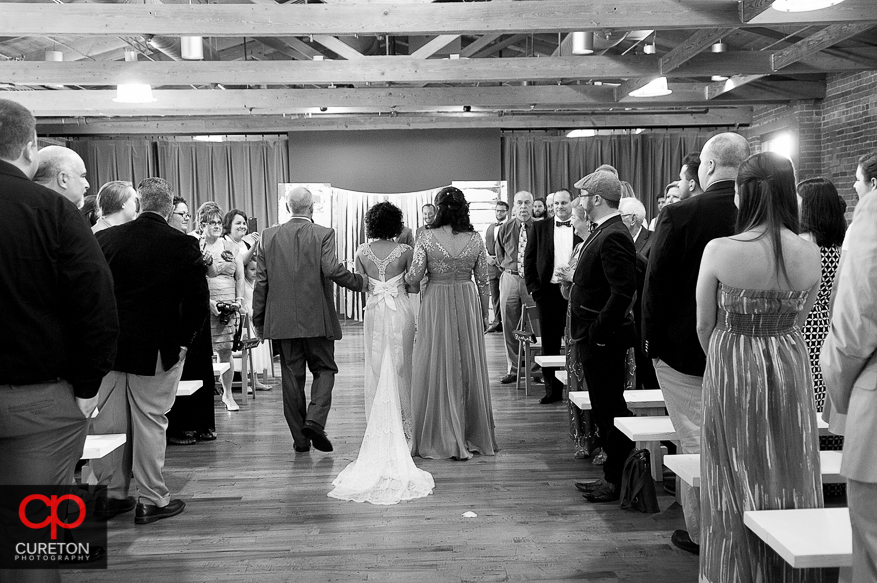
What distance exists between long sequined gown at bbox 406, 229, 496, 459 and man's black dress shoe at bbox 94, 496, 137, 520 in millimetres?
1773

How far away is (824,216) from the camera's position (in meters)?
3.52

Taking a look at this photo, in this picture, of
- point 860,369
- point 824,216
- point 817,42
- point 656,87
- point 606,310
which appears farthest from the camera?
point 656,87

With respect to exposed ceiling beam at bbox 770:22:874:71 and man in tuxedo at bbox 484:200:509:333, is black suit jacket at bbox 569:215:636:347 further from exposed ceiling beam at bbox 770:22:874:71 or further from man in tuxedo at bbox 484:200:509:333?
man in tuxedo at bbox 484:200:509:333

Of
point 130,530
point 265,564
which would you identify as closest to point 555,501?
point 265,564

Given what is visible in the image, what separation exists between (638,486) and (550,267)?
2778 mm

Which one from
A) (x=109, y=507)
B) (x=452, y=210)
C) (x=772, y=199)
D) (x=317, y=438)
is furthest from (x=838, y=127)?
(x=109, y=507)

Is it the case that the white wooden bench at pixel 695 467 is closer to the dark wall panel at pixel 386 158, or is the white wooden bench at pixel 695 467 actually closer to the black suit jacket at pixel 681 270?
the black suit jacket at pixel 681 270

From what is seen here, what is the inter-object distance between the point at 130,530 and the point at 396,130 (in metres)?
10.3

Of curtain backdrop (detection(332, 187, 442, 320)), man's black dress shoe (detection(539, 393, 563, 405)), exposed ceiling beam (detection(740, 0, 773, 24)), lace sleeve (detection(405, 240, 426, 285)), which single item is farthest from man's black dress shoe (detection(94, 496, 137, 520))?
curtain backdrop (detection(332, 187, 442, 320))

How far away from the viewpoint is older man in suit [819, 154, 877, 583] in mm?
1778

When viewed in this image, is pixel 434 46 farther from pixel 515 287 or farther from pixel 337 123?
pixel 515 287

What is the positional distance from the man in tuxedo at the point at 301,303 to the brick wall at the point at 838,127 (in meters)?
6.74

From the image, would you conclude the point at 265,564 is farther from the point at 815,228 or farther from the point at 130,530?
the point at 815,228

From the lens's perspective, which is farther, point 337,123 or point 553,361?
point 337,123
